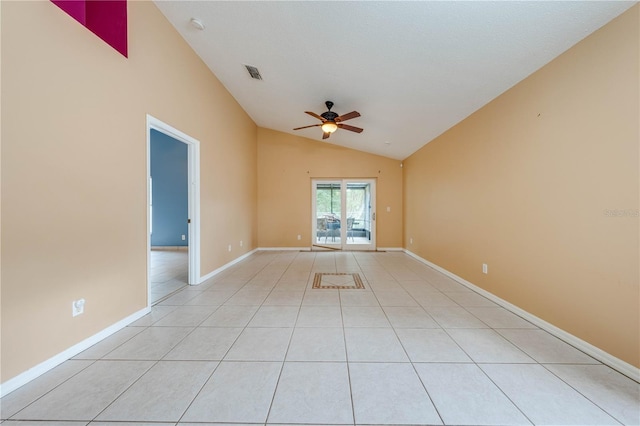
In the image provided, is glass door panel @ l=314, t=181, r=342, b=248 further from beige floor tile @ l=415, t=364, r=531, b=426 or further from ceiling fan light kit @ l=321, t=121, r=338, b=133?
beige floor tile @ l=415, t=364, r=531, b=426

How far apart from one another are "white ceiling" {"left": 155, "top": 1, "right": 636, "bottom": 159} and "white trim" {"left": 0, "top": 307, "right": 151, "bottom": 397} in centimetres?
333

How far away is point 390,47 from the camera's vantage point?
7.91ft

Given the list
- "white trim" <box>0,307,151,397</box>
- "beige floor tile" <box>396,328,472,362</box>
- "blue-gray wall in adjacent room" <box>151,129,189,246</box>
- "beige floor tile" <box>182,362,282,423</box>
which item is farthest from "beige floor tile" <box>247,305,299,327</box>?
"blue-gray wall in adjacent room" <box>151,129,189,246</box>

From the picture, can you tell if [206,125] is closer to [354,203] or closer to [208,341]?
[208,341]

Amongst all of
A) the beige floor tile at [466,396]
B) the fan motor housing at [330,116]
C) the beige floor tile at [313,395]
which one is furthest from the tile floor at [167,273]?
the fan motor housing at [330,116]

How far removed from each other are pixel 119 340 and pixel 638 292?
3.90 meters

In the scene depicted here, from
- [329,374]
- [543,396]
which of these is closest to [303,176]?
[329,374]

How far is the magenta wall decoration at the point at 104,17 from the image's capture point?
176 cm

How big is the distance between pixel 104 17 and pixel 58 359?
8.92 feet

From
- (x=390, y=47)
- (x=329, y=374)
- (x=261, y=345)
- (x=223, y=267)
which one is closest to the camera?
(x=329, y=374)

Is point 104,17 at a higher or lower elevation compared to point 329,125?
higher

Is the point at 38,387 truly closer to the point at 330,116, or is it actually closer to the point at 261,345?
the point at 261,345

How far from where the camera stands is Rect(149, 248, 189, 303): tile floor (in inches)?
128

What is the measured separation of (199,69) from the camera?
3.51 meters
